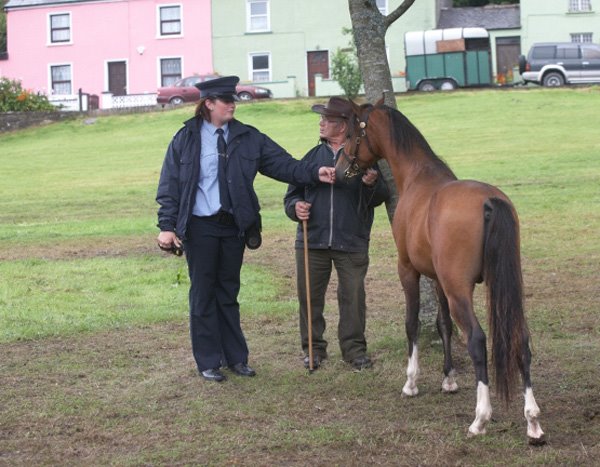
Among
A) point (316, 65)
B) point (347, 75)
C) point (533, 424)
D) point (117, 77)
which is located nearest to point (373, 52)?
point (533, 424)

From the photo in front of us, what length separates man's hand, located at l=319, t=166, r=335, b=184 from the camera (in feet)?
25.3

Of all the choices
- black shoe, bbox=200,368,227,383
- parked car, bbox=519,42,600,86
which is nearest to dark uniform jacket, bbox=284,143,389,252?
black shoe, bbox=200,368,227,383

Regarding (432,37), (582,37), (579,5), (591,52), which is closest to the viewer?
(591,52)

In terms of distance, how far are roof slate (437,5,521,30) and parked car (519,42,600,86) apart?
7.83 meters

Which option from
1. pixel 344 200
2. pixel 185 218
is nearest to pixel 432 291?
pixel 344 200

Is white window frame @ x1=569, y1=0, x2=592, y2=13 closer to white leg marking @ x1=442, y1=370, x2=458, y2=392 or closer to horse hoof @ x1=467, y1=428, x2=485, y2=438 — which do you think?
white leg marking @ x1=442, y1=370, x2=458, y2=392

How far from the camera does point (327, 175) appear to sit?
7.74 m

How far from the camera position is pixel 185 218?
7.60m

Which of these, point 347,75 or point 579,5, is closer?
point 347,75

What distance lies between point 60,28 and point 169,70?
6.83 meters

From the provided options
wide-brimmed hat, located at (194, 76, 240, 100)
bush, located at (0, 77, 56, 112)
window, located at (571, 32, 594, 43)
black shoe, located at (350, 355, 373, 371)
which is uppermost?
window, located at (571, 32, 594, 43)

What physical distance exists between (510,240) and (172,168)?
2803 millimetres

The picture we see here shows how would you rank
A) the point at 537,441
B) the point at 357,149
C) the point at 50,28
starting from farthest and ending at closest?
the point at 50,28
the point at 357,149
the point at 537,441

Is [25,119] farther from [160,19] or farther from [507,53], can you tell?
[507,53]
